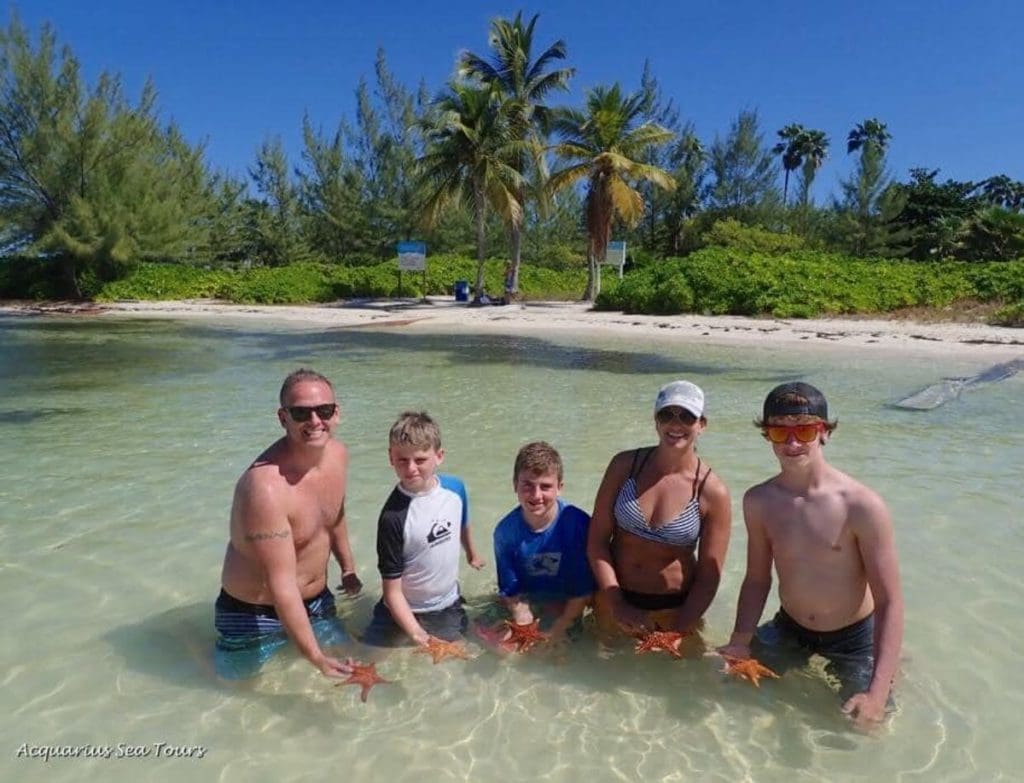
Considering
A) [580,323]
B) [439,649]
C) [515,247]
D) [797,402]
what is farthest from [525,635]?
[515,247]

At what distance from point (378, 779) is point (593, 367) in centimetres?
1186

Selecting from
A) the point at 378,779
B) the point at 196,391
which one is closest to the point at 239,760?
the point at 378,779

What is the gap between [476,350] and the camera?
684 inches

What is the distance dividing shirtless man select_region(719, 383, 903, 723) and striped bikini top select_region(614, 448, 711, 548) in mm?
240

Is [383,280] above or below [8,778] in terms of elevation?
above

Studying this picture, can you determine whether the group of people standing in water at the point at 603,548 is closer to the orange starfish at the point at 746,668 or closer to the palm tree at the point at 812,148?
the orange starfish at the point at 746,668

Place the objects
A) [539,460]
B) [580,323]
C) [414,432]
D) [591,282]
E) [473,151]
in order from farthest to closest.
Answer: [591,282], [473,151], [580,323], [539,460], [414,432]

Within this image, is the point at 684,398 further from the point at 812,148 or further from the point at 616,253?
the point at 812,148

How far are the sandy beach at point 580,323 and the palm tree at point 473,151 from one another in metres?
4.38

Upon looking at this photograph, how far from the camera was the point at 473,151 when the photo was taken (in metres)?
27.6

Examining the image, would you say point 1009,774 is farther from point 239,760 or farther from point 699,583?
point 239,760

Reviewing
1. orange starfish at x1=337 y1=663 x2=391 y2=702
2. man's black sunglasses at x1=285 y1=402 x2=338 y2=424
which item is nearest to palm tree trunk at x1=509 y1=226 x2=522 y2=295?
man's black sunglasses at x1=285 y1=402 x2=338 y2=424

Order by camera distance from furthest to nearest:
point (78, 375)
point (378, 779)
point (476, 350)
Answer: point (476, 350), point (78, 375), point (378, 779)

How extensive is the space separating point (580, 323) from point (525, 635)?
20300mm
